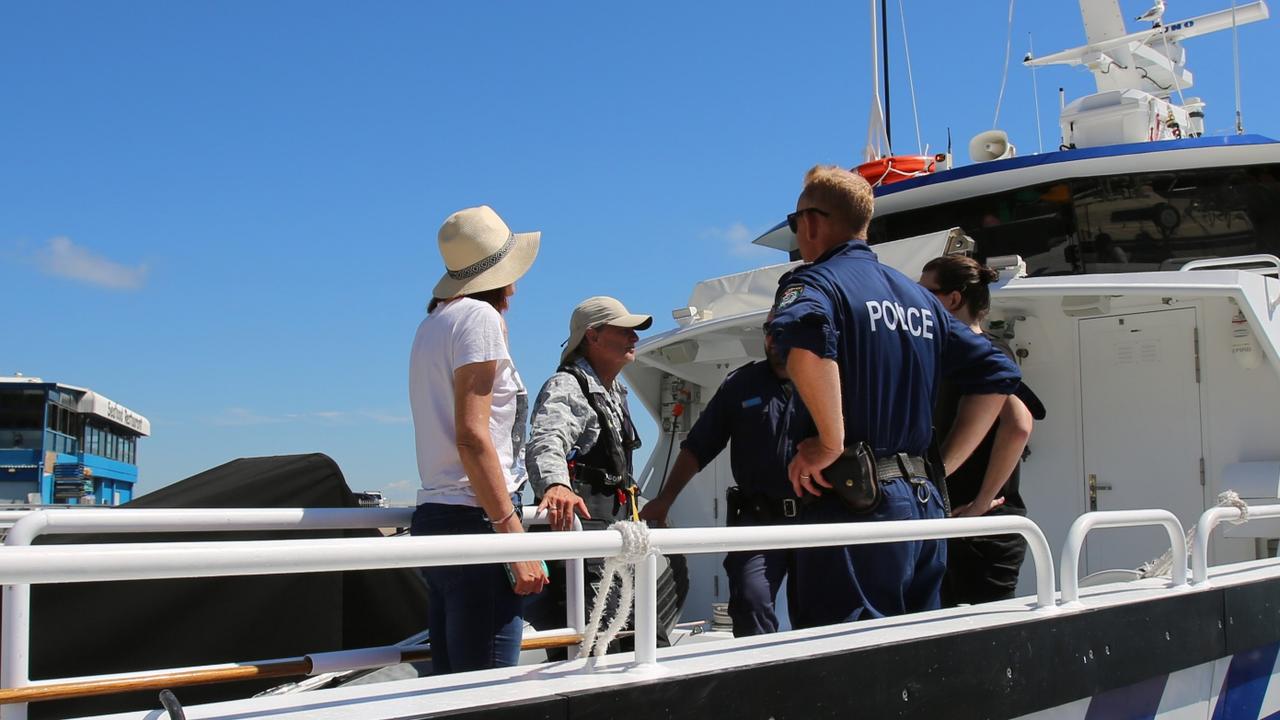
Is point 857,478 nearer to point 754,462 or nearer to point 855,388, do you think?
point 855,388

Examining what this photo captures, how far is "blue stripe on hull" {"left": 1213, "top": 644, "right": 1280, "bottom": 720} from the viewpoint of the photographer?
337cm

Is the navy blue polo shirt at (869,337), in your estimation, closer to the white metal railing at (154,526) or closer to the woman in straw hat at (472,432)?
the woman in straw hat at (472,432)

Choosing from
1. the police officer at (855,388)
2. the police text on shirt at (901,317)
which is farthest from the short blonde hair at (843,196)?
the police text on shirt at (901,317)

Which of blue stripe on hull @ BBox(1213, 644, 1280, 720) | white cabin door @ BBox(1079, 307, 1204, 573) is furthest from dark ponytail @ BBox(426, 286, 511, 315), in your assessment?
white cabin door @ BBox(1079, 307, 1204, 573)

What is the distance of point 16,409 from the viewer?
31.2m

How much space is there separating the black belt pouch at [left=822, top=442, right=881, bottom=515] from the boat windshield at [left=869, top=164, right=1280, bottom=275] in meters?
4.37

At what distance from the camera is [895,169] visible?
755 cm

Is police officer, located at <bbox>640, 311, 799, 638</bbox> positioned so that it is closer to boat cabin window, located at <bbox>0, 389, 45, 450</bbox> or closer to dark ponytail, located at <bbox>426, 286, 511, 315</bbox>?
dark ponytail, located at <bbox>426, 286, 511, 315</bbox>

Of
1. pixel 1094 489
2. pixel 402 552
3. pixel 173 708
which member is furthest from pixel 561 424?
pixel 1094 489

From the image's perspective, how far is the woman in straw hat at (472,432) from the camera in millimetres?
2361

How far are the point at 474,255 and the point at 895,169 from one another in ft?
18.2

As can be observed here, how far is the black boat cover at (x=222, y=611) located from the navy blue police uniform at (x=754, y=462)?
135 centimetres

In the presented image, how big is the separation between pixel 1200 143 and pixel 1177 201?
40 cm

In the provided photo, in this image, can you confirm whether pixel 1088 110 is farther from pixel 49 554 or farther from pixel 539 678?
pixel 49 554
